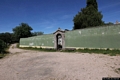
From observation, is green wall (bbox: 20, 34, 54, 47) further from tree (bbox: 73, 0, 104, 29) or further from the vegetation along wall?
tree (bbox: 73, 0, 104, 29)

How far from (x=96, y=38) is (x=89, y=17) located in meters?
16.2

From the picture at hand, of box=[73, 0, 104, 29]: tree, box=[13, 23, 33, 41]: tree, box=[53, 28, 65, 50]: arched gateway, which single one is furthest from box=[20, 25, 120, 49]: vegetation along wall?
box=[13, 23, 33, 41]: tree

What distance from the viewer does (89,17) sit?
27.9 meters

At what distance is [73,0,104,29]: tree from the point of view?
2762 centimetres

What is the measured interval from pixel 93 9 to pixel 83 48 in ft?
64.4

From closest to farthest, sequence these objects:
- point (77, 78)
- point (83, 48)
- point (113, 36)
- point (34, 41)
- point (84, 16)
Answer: point (77, 78), point (113, 36), point (83, 48), point (34, 41), point (84, 16)

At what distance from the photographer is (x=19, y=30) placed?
42.0 metres

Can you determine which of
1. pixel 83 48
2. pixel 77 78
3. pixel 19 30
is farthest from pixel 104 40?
pixel 19 30

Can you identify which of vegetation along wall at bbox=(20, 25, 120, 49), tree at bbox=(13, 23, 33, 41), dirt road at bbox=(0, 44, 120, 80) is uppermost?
tree at bbox=(13, 23, 33, 41)

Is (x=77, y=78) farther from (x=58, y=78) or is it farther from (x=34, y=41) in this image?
(x=34, y=41)

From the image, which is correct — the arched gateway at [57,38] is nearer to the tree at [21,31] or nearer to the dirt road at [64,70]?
the dirt road at [64,70]

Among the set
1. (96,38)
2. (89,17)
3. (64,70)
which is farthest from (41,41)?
(64,70)

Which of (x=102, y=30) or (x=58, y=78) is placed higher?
(x=102, y=30)

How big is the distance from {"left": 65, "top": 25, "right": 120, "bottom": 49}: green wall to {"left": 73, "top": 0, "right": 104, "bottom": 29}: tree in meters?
13.2
